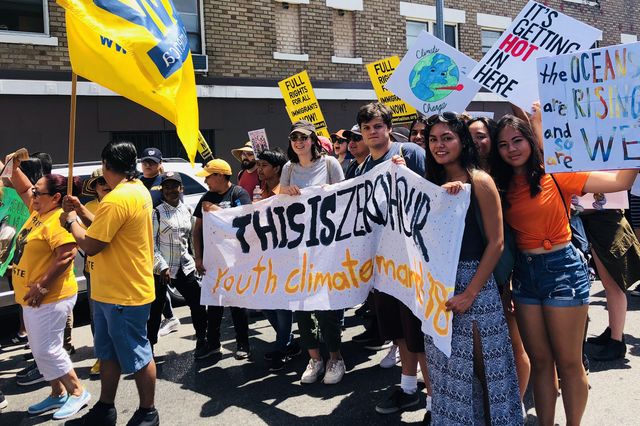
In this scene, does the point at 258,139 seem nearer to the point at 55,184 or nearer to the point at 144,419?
the point at 55,184

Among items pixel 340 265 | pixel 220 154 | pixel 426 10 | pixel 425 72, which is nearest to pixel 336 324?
pixel 340 265

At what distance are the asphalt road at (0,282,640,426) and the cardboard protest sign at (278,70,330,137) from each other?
3966mm

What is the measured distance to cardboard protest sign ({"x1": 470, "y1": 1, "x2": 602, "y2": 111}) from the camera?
4.38 m

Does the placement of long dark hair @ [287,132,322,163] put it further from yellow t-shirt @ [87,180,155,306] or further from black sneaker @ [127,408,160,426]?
black sneaker @ [127,408,160,426]

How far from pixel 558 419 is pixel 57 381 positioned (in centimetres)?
352

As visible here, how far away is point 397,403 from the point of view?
4.01 metres

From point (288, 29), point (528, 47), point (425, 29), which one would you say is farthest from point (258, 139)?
point (425, 29)

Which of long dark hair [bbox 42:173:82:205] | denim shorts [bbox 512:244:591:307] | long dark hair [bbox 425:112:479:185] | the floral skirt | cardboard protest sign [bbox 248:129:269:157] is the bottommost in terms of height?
the floral skirt

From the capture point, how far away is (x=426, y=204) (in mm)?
3314

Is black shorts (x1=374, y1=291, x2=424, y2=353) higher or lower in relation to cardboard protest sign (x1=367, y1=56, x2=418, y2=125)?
lower

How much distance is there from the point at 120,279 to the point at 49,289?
0.75m

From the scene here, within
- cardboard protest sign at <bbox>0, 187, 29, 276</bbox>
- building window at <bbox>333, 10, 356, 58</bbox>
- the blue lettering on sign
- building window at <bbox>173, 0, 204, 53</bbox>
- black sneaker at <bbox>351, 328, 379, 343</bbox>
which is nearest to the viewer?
the blue lettering on sign

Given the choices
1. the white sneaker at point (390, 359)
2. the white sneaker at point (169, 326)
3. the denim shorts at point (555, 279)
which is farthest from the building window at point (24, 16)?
the denim shorts at point (555, 279)

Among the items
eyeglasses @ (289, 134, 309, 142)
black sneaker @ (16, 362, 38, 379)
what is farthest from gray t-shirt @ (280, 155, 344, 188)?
black sneaker @ (16, 362, 38, 379)
